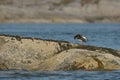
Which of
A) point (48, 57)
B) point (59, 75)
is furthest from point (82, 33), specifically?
point (59, 75)

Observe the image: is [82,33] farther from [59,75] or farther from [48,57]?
[59,75]

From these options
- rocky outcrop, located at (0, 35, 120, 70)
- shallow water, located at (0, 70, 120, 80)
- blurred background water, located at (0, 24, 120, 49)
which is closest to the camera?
shallow water, located at (0, 70, 120, 80)

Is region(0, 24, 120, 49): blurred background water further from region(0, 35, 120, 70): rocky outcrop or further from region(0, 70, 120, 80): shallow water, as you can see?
region(0, 70, 120, 80): shallow water

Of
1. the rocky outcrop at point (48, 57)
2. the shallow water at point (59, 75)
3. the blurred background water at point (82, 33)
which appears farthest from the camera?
the blurred background water at point (82, 33)

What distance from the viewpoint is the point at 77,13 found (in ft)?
501

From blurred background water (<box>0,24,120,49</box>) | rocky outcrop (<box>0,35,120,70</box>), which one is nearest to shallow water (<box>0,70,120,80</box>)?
rocky outcrop (<box>0,35,120,70</box>)

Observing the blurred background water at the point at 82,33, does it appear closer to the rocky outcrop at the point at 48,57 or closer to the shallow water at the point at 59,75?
the rocky outcrop at the point at 48,57

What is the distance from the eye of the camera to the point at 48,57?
28.9 meters

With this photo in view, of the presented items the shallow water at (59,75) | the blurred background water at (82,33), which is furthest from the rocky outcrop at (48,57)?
the blurred background water at (82,33)

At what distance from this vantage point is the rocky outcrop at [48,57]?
28.6 m

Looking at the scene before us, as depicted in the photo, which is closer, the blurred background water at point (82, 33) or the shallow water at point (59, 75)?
the shallow water at point (59, 75)

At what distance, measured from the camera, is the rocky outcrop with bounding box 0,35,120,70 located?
93.9 feet

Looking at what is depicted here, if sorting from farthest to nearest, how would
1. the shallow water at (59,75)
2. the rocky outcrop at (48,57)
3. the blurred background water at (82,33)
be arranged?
the blurred background water at (82,33), the rocky outcrop at (48,57), the shallow water at (59,75)

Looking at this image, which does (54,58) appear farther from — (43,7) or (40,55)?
(43,7)
